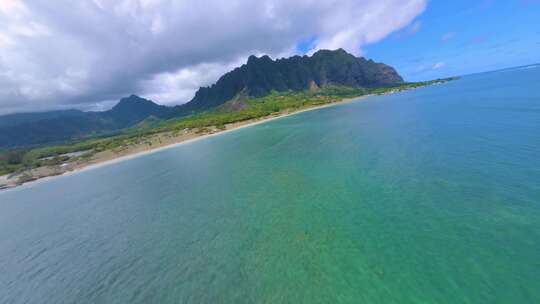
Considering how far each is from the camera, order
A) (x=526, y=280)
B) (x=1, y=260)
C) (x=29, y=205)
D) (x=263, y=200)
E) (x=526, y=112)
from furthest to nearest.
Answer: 1. (x=29, y=205)
2. (x=526, y=112)
3. (x=263, y=200)
4. (x=1, y=260)
5. (x=526, y=280)

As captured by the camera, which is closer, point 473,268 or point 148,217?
point 473,268

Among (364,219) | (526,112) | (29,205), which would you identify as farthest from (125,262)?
(526,112)

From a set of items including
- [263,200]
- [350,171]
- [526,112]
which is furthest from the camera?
[526,112]

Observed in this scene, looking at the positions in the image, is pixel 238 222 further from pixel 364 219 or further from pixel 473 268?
pixel 473 268

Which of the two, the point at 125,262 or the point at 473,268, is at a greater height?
the point at 473,268

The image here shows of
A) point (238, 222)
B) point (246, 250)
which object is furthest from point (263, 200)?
point (246, 250)

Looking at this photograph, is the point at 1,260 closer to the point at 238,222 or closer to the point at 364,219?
the point at 238,222
